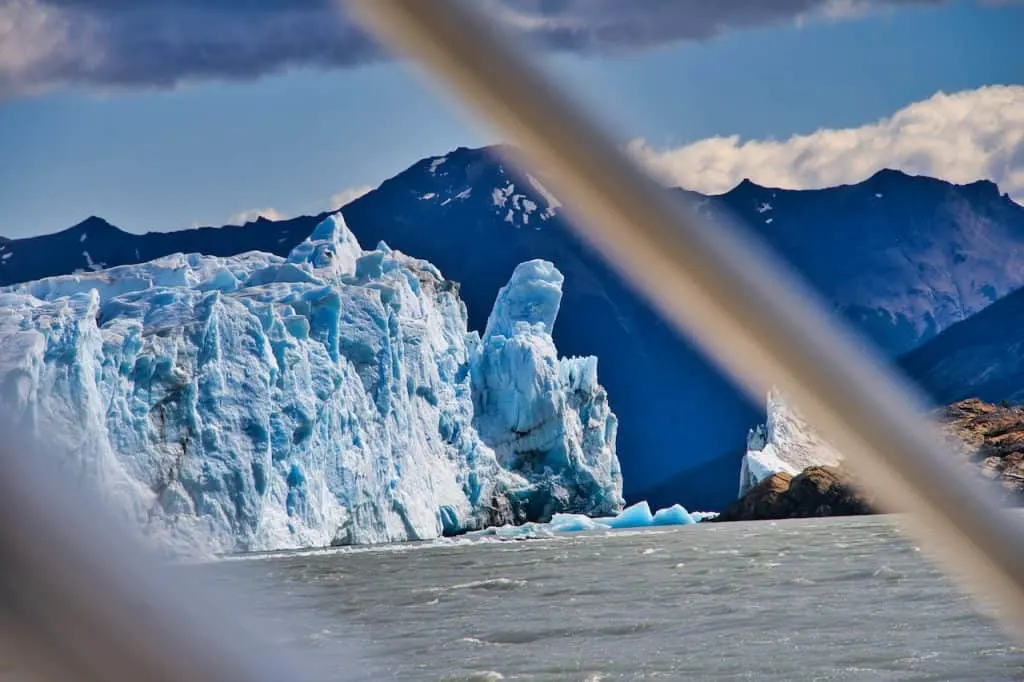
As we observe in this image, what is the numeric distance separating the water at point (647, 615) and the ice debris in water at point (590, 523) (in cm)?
1583

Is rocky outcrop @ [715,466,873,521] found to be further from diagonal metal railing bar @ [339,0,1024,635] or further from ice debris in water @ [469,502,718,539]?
diagonal metal railing bar @ [339,0,1024,635]

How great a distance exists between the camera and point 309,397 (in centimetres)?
3919

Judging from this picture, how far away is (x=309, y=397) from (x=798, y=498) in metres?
33.1

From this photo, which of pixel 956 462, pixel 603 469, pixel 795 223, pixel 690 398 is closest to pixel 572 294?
pixel 690 398

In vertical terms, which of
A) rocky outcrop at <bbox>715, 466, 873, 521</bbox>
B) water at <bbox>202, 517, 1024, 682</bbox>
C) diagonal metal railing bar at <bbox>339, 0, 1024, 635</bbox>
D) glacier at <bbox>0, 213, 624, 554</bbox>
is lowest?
water at <bbox>202, 517, 1024, 682</bbox>

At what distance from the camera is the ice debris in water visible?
53.7 metres

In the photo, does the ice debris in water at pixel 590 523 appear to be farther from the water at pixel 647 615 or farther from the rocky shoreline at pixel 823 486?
the water at pixel 647 615

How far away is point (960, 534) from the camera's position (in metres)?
1.01

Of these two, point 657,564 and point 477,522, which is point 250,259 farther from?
point 657,564

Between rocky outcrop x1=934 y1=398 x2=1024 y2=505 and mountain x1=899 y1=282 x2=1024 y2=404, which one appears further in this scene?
mountain x1=899 y1=282 x2=1024 y2=404

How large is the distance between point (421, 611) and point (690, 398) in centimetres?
10723

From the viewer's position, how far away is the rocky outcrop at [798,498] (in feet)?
208

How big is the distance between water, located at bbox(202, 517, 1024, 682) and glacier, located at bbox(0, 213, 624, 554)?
329cm

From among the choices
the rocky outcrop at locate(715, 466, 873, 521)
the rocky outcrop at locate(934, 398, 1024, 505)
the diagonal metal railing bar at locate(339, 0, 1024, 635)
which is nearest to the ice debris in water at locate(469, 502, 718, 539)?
the rocky outcrop at locate(715, 466, 873, 521)
